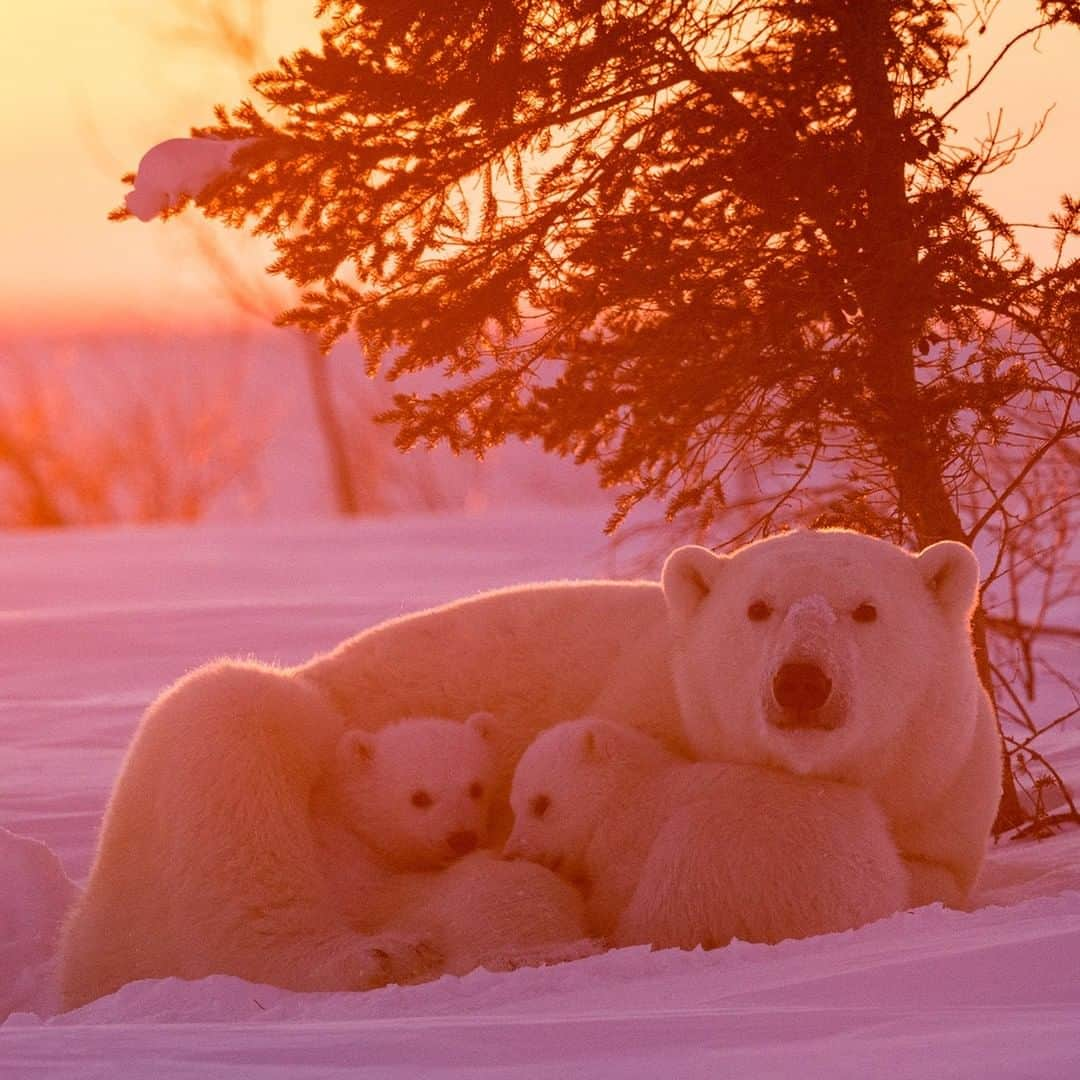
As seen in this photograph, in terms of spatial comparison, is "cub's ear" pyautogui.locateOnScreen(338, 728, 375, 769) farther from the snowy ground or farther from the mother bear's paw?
the snowy ground

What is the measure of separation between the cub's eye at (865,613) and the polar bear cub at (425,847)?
964mm

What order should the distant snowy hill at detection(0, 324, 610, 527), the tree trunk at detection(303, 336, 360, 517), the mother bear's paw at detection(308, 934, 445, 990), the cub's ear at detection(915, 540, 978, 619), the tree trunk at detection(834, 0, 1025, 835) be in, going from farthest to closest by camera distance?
the tree trunk at detection(303, 336, 360, 517)
the distant snowy hill at detection(0, 324, 610, 527)
the tree trunk at detection(834, 0, 1025, 835)
the cub's ear at detection(915, 540, 978, 619)
the mother bear's paw at detection(308, 934, 445, 990)

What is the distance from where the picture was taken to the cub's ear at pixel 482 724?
14.7 ft

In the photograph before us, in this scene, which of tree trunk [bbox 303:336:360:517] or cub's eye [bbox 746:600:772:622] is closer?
cub's eye [bbox 746:600:772:622]

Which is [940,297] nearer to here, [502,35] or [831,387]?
[831,387]

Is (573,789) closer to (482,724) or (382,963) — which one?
(482,724)

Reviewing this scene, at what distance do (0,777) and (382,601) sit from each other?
475cm

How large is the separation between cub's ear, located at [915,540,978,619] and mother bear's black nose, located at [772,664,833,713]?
1.86 feet

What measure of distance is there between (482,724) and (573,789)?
516 mm

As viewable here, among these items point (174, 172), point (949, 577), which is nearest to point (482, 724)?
point (949, 577)

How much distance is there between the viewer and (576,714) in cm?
457

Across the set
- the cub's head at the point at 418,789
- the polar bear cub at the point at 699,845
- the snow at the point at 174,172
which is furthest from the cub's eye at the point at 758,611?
the snow at the point at 174,172

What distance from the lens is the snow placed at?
5.36 metres

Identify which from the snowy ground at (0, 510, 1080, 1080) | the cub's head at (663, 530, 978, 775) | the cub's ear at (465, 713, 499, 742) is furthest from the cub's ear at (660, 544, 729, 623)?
the snowy ground at (0, 510, 1080, 1080)
